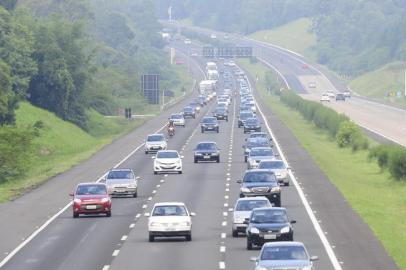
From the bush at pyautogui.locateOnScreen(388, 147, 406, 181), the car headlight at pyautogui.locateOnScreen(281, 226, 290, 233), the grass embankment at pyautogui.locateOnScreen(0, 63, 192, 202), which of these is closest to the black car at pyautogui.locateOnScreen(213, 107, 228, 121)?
the grass embankment at pyautogui.locateOnScreen(0, 63, 192, 202)

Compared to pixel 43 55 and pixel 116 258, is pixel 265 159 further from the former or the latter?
pixel 43 55

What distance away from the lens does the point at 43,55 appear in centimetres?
14988

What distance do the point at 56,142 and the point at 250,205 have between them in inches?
2935

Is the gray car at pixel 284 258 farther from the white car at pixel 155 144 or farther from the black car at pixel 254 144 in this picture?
the white car at pixel 155 144

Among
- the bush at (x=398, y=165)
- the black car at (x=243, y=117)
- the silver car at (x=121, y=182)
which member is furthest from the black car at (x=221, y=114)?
the silver car at (x=121, y=182)

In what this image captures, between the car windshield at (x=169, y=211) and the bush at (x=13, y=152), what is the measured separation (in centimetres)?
3956

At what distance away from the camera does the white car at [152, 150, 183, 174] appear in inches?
3302

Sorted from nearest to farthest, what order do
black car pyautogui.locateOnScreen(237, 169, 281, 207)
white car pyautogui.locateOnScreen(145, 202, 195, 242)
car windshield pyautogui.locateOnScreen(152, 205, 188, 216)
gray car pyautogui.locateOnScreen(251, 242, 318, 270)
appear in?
gray car pyautogui.locateOnScreen(251, 242, 318, 270), white car pyautogui.locateOnScreen(145, 202, 195, 242), car windshield pyautogui.locateOnScreen(152, 205, 188, 216), black car pyautogui.locateOnScreen(237, 169, 281, 207)

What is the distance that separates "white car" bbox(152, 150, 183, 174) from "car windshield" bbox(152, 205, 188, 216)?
3457cm

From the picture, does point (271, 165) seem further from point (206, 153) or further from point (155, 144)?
point (155, 144)

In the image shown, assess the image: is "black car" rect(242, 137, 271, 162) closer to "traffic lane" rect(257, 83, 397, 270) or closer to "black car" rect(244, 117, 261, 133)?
"traffic lane" rect(257, 83, 397, 270)

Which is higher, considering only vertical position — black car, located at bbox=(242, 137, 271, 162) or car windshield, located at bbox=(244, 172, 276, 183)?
car windshield, located at bbox=(244, 172, 276, 183)

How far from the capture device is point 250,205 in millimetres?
50344

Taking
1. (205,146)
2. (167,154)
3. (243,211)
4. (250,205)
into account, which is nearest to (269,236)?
(243,211)
